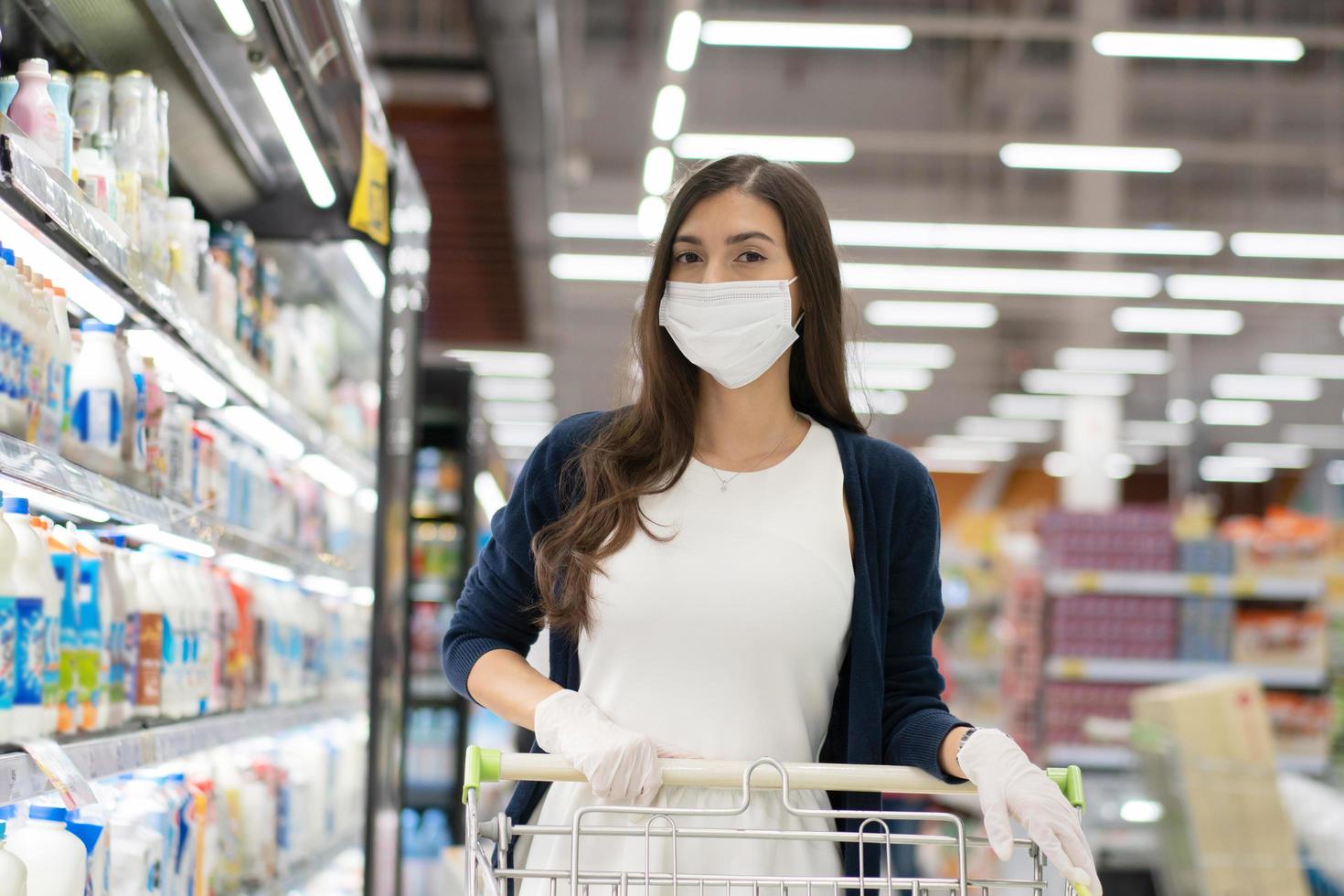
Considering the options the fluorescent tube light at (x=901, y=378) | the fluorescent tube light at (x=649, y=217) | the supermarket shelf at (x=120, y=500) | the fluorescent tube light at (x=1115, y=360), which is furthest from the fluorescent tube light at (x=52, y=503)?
the fluorescent tube light at (x=1115, y=360)

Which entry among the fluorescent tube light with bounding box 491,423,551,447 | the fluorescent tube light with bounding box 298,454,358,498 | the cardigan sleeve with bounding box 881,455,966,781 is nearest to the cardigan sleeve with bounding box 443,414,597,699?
the cardigan sleeve with bounding box 881,455,966,781

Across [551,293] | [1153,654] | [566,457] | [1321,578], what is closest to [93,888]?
[566,457]

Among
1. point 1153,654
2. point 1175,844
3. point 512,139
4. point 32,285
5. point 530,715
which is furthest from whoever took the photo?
point 512,139

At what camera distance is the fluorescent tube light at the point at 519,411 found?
21.5m

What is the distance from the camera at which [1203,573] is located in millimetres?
7766

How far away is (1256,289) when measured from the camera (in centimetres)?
1336

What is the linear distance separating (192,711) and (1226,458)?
82.6ft

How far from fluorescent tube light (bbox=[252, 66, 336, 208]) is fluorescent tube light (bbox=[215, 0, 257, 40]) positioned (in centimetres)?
14

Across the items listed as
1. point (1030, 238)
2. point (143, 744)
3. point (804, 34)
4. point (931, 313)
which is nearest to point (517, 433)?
point (931, 313)

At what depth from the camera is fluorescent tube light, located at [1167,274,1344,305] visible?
13.2 metres

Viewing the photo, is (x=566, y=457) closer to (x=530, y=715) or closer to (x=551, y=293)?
(x=530, y=715)

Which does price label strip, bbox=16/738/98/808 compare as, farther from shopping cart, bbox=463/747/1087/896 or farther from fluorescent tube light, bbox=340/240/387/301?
fluorescent tube light, bbox=340/240/387/301

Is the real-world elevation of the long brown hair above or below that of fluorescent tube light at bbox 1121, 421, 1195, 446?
below

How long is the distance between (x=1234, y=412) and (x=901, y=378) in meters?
5.44
